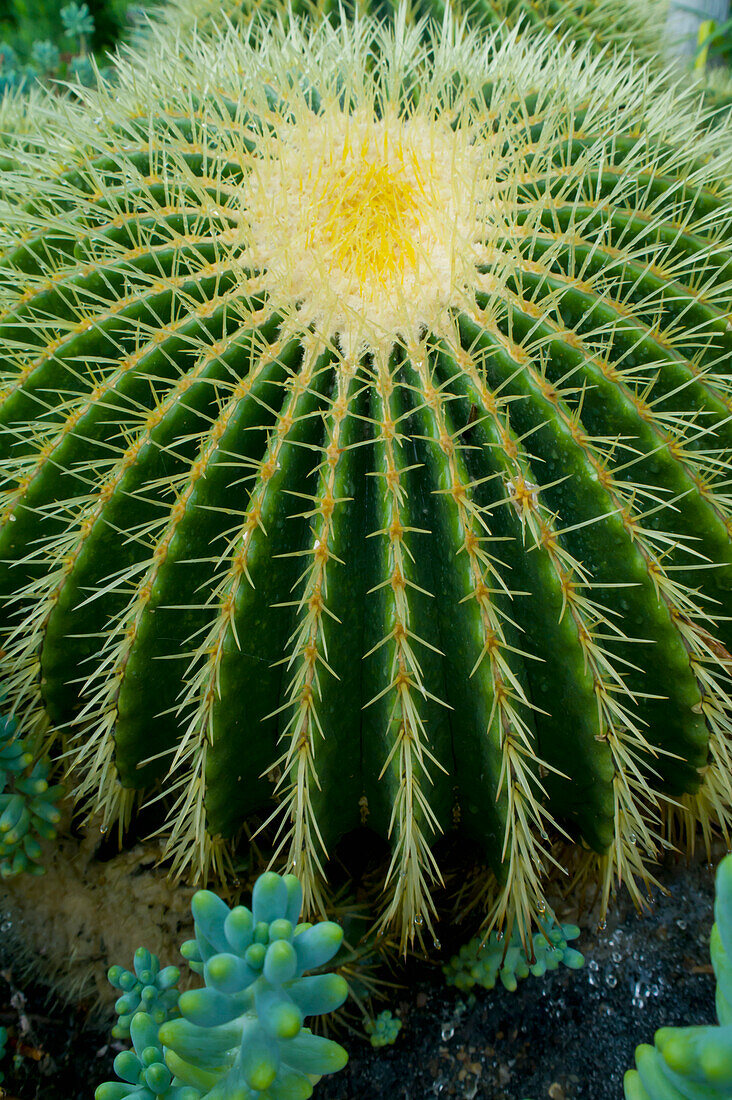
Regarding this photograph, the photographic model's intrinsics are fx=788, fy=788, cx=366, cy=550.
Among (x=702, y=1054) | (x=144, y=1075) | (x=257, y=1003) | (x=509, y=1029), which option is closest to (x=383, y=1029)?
(x=509, y=1029)

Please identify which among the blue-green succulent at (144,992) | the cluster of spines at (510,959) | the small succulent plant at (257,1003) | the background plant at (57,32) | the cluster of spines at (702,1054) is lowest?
the blue-green succulent at (144,992)

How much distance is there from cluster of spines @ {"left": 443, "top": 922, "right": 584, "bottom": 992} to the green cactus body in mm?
72

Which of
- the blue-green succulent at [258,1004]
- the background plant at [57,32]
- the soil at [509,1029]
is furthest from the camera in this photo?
the background plant at [57,32]

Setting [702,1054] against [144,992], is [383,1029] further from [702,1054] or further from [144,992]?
[702,1054]

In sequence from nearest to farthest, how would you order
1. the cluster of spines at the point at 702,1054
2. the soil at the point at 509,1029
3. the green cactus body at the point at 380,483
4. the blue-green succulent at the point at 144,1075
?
the cluster of spines at the point at 702,1054, the blue-green succulent at the point at 144,1075, the green cactus body at the point at 380,483, the soil at the point at 509,1029

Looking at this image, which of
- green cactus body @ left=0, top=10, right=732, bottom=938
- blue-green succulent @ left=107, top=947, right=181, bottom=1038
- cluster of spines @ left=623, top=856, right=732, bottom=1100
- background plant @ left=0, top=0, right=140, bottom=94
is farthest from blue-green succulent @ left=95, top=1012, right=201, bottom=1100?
background plant @ left=0, top=0, right=140, bottom=94

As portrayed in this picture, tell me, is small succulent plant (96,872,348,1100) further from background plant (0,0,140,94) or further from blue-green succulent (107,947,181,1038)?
background plant (0,0,140,94)

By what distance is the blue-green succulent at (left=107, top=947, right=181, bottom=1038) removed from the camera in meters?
1.37

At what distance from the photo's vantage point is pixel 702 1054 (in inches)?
28.4

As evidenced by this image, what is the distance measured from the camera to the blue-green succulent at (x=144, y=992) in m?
1.37

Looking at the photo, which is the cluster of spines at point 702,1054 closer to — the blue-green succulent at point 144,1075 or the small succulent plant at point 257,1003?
the small succulent plant at point 257,1003

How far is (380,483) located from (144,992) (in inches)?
38.2

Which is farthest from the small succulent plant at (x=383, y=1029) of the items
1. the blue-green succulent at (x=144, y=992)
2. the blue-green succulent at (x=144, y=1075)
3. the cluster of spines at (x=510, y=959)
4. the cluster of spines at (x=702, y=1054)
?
the cluster of spines at (x=702, y=1054)

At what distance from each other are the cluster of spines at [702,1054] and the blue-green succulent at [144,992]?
825 millimetres
